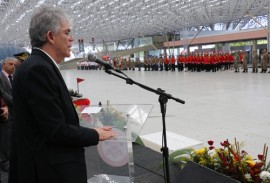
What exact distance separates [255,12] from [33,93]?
2798 cm

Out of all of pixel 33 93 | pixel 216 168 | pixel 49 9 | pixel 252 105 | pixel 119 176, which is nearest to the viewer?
pixel 33 93

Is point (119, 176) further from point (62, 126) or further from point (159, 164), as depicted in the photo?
point (62, 126)

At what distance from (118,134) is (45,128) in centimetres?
76

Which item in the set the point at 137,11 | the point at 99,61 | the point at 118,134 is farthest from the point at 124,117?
the point at 137,11

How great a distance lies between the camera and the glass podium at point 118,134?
2122mm

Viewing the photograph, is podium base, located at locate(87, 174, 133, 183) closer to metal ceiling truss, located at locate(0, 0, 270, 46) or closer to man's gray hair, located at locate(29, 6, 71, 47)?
man's gray hair, located at locate(29, 6, 71, 47)

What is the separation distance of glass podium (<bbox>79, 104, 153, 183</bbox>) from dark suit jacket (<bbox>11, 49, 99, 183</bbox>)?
53 centimetres

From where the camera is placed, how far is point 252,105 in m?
6.37

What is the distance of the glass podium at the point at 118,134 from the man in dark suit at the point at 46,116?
1.77 feet

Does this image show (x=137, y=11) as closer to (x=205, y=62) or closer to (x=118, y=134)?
(x=205, y=62)

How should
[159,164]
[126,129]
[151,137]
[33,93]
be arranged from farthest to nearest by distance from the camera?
[151,137] → [159,164] → [126,129] → [33,93]

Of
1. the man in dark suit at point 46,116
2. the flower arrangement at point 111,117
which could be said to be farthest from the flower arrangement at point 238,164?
the man in dark suit at point 46,116

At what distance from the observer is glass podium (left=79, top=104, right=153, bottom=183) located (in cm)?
212

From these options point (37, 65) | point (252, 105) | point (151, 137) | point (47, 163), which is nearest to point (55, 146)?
point (47, 163)
